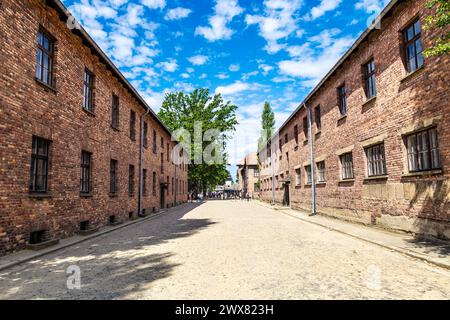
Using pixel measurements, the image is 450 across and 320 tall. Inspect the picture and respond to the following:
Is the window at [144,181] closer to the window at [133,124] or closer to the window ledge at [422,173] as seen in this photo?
the window at [133,124]

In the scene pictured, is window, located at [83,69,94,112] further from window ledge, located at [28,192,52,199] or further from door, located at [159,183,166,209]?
door, located at [159,183,166,209]

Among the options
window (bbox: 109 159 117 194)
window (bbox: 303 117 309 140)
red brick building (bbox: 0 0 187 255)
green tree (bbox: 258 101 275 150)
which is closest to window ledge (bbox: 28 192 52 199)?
red brick building (bbox: 0 0 187 255)

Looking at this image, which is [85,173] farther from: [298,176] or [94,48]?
[298,176]

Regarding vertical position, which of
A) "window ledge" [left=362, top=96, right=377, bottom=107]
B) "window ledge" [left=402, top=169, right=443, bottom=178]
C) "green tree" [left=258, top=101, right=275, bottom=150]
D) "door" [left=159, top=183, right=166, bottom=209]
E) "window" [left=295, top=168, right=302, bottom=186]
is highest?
"green tree" [left=258, top=101, right=275, bottom=150]

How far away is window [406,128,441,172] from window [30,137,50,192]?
434 inches

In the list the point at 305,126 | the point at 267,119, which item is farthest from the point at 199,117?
the point at 305,126

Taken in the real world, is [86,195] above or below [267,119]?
below

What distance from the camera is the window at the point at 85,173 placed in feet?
37.9

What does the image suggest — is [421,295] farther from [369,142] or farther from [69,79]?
[69,79]

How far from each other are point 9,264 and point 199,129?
39142 millimetres

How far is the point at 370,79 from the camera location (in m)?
12.5

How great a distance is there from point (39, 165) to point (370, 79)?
12.4 metres

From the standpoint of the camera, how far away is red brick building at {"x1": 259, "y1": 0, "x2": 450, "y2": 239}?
8.32m

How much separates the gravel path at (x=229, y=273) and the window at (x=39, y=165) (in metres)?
2.04
